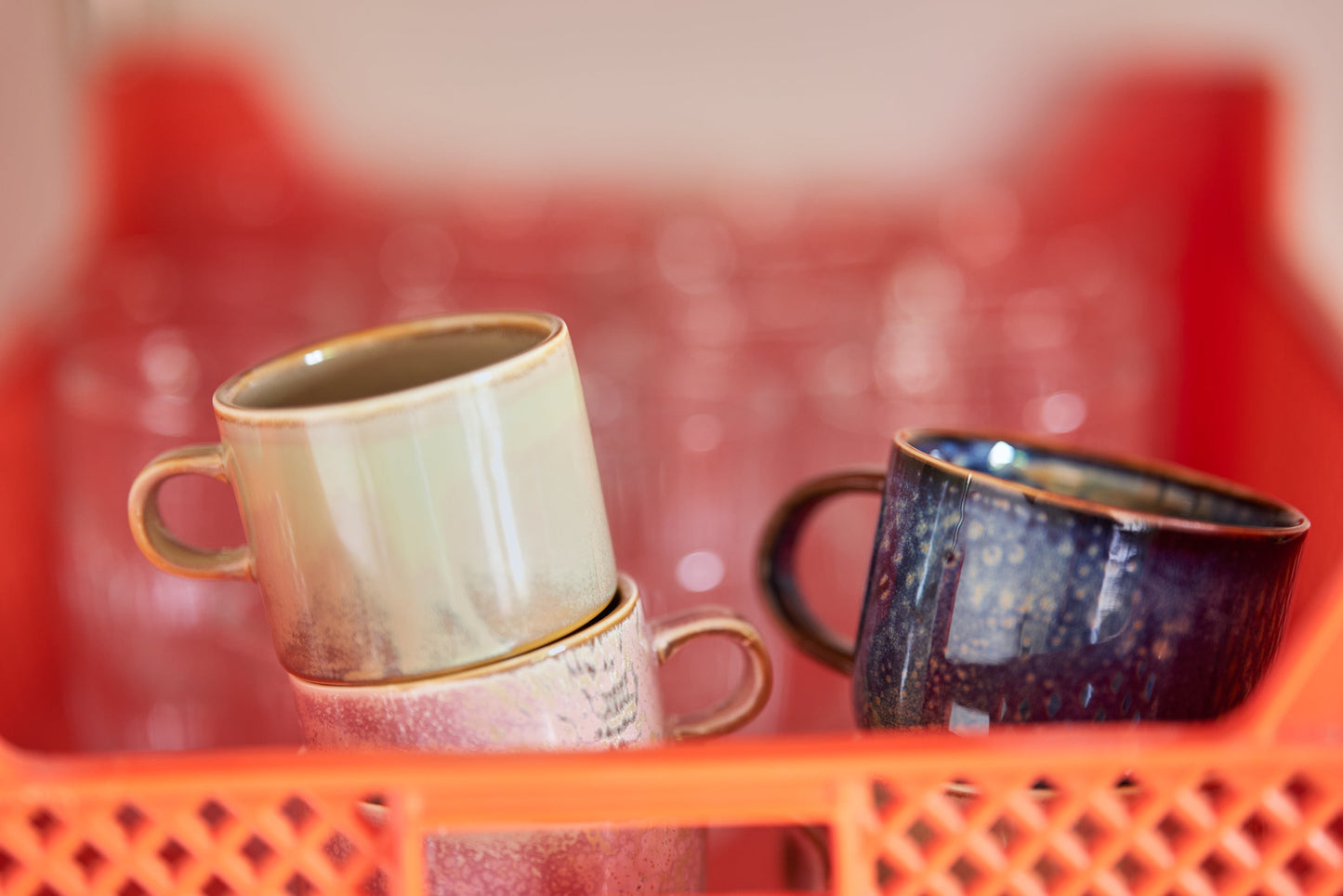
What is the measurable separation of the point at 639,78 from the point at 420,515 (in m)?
0.89

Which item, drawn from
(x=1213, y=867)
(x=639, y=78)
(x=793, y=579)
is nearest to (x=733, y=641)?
(x=793, y=579)

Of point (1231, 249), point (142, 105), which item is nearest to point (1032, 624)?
point (1231, 249)

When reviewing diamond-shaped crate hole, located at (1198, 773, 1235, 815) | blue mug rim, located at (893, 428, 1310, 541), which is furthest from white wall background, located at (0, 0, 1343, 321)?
diamond-shaped crate hole, located at (1198, 773, 1235, 815)

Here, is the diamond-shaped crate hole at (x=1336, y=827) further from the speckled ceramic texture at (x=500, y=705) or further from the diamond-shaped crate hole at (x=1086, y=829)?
the speckled ceramic texture at (x=500, y=705)

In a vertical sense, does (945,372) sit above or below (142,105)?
below

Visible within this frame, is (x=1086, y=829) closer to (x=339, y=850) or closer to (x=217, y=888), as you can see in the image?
(x=339, y=850)

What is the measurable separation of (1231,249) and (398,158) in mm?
729

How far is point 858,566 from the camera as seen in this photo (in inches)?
26.7

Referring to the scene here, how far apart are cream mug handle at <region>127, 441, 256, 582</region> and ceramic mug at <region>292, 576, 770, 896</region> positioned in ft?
0.12

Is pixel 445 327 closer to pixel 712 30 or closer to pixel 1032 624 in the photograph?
pixel 1032 624

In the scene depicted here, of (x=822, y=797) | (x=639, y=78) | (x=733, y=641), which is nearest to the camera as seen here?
(x=822, y=797)

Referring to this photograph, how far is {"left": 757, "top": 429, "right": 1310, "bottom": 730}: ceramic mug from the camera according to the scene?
0.87ft

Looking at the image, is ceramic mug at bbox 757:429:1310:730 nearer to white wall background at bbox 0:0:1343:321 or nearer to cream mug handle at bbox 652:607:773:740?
cream mug handle at bbox 652:607:773:740

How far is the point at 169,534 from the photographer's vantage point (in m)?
0.31
